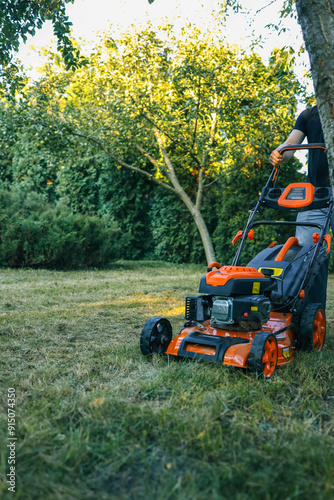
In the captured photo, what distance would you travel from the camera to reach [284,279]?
331 centimetres

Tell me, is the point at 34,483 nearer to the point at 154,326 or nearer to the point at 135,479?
the point at 135,479

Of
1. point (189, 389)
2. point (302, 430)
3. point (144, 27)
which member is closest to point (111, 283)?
point (189, 389)

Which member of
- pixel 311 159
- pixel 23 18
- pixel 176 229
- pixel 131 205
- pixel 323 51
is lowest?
pixel 176 229

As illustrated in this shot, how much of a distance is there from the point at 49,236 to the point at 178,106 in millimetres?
3735

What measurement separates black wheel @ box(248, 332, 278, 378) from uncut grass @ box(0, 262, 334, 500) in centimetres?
7

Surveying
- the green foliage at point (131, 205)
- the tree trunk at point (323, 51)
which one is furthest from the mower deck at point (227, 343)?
the green foliage at point (131, 205)

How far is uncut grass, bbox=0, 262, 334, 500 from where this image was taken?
4.69 ft

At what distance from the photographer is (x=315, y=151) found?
360 cm

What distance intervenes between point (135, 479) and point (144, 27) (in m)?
10.3

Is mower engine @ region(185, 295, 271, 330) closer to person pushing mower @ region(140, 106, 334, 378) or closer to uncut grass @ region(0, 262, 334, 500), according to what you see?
person pushing mower @ region(140, 106, 334, 378)

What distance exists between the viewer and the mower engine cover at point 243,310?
2.70 meters

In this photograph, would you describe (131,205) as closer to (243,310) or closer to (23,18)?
(23,18)

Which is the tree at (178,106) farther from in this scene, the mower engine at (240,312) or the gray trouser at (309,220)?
the mower engine at (240,312)

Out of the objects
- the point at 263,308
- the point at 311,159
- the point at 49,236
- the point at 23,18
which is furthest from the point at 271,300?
the point at 49,236
